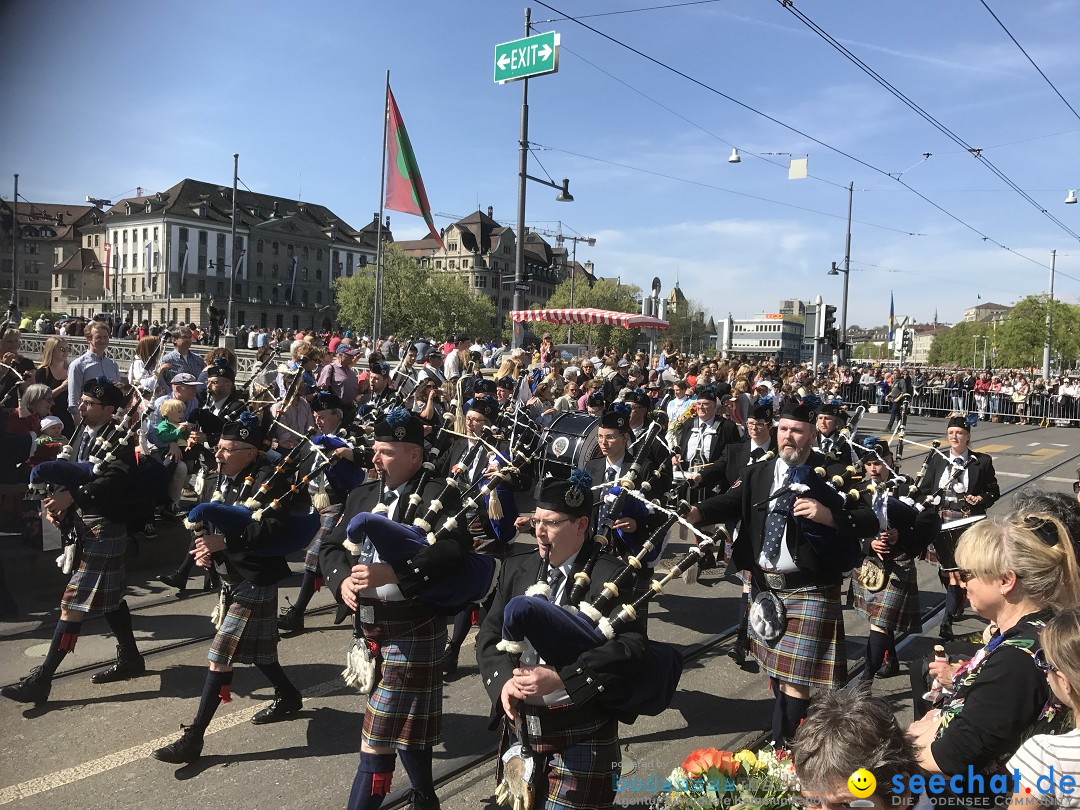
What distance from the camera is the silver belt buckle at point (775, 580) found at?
14.2 feet

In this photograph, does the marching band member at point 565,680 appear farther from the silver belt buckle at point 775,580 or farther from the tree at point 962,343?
the tree at point 962,343

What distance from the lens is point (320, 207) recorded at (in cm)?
11588

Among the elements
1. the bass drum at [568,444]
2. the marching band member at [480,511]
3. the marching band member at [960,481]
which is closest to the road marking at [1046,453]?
the marching band member at [960,481]

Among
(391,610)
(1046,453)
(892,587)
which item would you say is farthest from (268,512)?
(1046,453)

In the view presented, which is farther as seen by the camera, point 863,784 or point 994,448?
point 994,448

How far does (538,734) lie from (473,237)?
112m

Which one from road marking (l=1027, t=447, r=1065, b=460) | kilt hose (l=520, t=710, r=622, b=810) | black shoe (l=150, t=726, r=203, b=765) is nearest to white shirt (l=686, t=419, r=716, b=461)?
black shoe (l=150, t=726, r=203, b=765)

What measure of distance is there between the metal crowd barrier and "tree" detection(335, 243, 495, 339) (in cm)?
4734

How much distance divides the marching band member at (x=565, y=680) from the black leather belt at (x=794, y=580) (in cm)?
165

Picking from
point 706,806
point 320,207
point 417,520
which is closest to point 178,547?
point 417,520

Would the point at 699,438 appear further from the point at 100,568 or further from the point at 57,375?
the point at 57,375

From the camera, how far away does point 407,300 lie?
246ft

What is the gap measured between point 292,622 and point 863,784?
5.21 m

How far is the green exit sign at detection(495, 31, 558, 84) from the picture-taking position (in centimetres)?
1337
